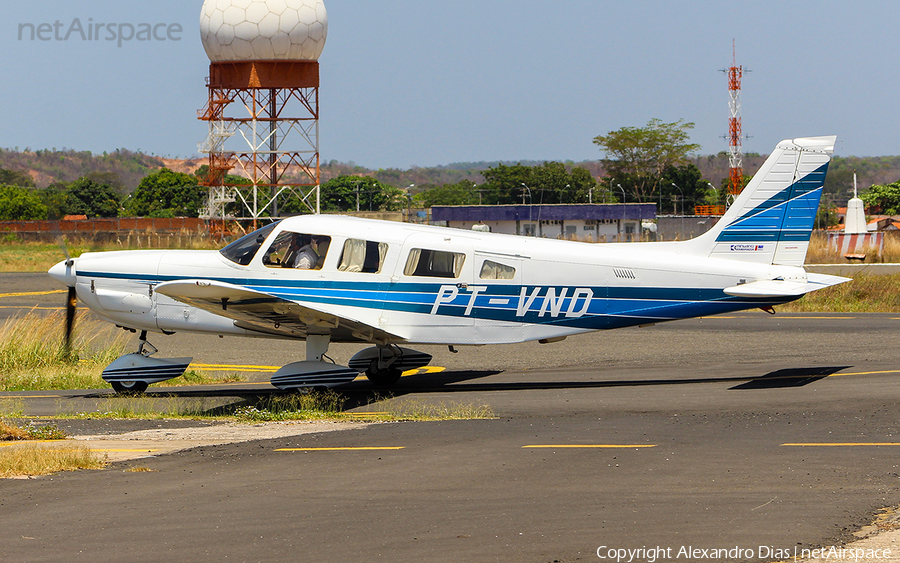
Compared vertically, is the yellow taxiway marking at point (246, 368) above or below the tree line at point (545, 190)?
below

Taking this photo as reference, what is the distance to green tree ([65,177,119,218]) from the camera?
102 m

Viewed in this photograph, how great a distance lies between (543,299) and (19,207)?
93.5 metres

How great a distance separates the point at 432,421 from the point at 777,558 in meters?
5.65

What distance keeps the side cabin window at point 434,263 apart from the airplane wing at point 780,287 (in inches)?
150

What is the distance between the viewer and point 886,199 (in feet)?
349

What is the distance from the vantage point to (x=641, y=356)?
1630 centimetres

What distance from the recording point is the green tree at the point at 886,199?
104 m

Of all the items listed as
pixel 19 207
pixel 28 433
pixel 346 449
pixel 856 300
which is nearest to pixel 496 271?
pixel 346 449

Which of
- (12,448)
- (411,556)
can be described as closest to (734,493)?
(411,556)

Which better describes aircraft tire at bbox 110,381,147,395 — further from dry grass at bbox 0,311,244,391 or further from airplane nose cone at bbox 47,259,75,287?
airplane nose cone at bbox 47,259,75,287

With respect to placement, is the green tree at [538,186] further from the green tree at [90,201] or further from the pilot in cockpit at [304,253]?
the pilot in cockpit at [304,253]

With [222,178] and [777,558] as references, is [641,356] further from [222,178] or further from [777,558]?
[222,178]

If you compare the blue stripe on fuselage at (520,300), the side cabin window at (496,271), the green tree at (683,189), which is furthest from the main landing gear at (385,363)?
the green tree at (683,189)
